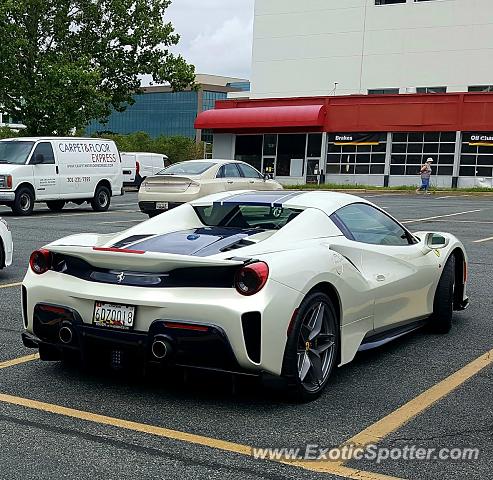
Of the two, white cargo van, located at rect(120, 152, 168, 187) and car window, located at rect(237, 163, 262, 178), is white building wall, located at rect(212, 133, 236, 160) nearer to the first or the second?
white cargo van, located at rect(120, 152, 168, 187)

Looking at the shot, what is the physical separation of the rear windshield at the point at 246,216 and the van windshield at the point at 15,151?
14.9 metres

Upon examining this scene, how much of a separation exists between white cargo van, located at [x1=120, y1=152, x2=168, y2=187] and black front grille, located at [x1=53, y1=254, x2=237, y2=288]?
31207mm

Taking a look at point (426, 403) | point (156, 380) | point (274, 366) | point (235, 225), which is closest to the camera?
point (274, 366)

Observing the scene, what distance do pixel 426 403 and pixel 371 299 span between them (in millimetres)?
934

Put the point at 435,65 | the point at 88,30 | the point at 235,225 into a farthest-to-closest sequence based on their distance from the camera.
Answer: the point at 435,65
the point at 88,30
the point at 235,225

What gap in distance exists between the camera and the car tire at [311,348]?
461 centimetres

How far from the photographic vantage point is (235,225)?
19.3 ft

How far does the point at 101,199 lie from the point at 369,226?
1710cm

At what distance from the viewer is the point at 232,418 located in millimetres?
4492

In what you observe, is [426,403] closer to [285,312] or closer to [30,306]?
[285,312]

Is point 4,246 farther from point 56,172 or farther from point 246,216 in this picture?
point 56,172

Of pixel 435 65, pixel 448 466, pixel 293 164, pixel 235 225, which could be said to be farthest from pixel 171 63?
pixel 448 466

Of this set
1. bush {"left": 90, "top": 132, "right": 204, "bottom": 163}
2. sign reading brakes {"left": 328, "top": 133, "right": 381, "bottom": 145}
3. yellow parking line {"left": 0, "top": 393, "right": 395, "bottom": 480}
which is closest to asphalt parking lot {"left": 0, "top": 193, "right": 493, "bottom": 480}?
yellow parking line {"left": 0, "top": 393, "right": 395, "bottom": 480}

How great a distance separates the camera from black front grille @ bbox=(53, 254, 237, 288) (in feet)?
15.0
